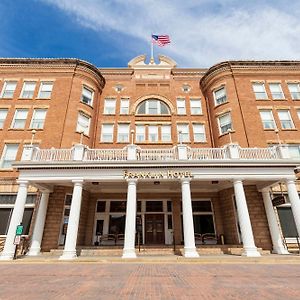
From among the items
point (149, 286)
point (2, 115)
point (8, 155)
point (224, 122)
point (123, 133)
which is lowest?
point (149, 286)

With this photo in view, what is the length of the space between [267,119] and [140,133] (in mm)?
12815

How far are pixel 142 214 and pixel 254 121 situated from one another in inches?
544

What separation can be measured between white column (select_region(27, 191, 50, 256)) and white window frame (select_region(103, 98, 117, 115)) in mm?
11420

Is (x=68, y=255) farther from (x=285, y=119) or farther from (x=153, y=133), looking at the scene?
(x=285, y=119)

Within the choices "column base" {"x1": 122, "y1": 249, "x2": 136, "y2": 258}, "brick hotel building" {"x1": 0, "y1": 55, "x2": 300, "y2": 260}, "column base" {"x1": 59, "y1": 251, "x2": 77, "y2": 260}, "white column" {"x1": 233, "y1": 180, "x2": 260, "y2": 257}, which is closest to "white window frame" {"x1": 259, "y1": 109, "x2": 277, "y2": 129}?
"brick hotel building" {"x1": 0, "y1": 55, "x2": 300, "y2": 260}

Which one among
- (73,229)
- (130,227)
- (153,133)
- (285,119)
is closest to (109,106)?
(153,133)

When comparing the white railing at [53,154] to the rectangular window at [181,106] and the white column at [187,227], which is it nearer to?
the white column at [187,227]

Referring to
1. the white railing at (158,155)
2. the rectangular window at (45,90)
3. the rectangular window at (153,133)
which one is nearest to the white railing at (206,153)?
the white railing at (158,155)

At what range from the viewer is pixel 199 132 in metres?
23.5

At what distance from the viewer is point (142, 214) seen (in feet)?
64.5

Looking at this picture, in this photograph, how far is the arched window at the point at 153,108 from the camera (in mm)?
24562

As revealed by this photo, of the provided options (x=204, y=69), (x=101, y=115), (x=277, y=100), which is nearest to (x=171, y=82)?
(x=204, y=69)

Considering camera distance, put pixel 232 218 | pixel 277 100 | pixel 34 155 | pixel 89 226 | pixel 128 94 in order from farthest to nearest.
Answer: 1. pixel 128 94
2. pixel 277 100
3. pixel 89 226
4. pixel 232 218
5. pixel 34 155

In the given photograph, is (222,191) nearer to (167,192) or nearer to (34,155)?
(167,192)
